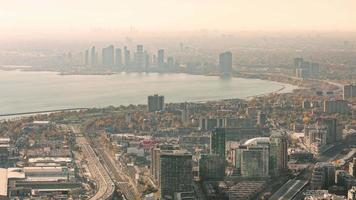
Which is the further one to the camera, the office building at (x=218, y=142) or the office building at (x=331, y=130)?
the office building at (x=331, y=130)

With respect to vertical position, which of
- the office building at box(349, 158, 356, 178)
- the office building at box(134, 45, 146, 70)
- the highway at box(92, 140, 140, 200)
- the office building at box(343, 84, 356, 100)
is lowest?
the highway at box(92, 140, 140, 200)

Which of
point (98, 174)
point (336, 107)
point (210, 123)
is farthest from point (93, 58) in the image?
point (98, 174)

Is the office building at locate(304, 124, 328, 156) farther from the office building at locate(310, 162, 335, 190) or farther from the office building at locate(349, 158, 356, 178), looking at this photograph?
the office building at locate(310, 162, 335, 190)

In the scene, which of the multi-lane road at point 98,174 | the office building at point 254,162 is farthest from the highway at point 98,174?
the office building at point 254,162

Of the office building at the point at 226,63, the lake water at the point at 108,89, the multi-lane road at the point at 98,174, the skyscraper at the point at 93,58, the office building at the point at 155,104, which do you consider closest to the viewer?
the multi-lane road at the point at 98,174

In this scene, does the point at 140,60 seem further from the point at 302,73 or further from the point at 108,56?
the point at 302,73

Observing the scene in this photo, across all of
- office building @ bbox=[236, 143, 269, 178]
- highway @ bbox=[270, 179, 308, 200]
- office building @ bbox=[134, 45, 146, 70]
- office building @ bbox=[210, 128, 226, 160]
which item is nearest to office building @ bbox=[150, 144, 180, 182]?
office building @ bbox=[210, 128, 226, 160]

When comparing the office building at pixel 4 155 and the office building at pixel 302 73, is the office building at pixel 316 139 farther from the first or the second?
the office building at pixel 302 73

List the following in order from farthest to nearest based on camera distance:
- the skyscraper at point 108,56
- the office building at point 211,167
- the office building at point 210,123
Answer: the skyscraper at point 108,56 → the office building at point 210,123 → the office building at point 211,167
